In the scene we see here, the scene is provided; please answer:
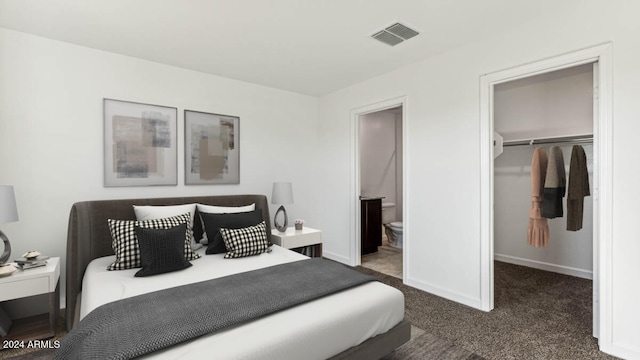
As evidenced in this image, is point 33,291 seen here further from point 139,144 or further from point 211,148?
point 211,148

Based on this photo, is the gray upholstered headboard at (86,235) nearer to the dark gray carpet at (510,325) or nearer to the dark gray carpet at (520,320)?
the dark gray carpet at (510,325)

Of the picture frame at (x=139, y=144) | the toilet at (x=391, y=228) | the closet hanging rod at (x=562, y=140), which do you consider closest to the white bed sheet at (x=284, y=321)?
the picture frame at (x=139, y=144)

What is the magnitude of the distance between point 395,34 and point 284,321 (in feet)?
8.21

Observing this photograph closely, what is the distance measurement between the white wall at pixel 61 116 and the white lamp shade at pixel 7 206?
1.61 feet

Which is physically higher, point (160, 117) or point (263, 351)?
point (160, 117)

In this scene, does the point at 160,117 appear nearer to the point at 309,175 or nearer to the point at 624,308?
the point at 309,175

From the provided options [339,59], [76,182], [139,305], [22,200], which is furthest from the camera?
[339,59]

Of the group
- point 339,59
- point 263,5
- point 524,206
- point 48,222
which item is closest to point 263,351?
point 263,5

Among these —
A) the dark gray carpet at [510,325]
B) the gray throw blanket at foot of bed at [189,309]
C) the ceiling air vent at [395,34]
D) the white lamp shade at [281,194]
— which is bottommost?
the dark gray carpet at [510,325]

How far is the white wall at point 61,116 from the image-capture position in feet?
8.98

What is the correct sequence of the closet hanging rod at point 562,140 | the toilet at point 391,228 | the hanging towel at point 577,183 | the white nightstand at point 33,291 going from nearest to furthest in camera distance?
the white nightstand at point 33,291 → the hanging towel at point 577,183 → the closet hanging rod at point 562,140 → the toilet at point 391,228

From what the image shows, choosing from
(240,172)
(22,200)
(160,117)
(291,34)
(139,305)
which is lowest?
(139,305)

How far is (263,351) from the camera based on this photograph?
1440 mm

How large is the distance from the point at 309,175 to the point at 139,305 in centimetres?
333
